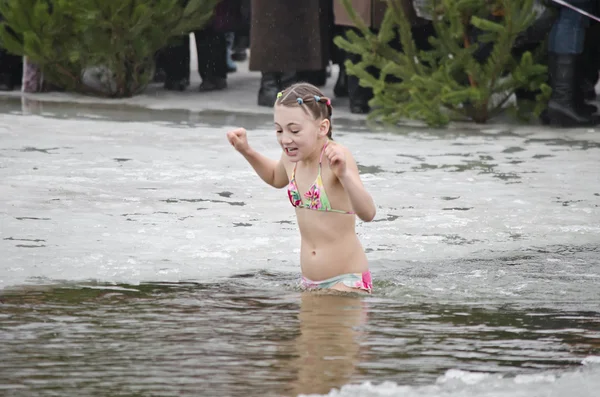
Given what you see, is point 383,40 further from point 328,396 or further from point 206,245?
point 328,396

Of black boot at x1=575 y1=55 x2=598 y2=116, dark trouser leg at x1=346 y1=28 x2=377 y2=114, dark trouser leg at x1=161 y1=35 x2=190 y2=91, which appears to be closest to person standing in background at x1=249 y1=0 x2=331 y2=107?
dark trouser leg at x1=346 y1=28 x2=377 y2=114

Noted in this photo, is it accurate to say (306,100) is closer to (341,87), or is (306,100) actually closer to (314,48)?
(314,48)

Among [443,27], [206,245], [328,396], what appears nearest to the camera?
[328,396]

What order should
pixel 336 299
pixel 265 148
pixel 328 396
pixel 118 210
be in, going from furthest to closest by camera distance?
pixel 265 148, pixel 118 210, pixel 336 299, pixel 328 396

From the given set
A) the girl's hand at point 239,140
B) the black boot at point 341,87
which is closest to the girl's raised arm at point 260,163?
the girl's hand at point 239,140

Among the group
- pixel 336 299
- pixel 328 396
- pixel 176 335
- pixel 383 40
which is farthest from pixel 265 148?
pixel 328 396

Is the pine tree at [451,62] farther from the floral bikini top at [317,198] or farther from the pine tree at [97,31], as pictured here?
the floral bikini top at [317,198]

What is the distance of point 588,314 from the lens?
4379 mm

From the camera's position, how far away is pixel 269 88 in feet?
38.8

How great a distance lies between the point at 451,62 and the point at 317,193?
17.0 feet

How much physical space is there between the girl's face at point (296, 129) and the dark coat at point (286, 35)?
21.8ft

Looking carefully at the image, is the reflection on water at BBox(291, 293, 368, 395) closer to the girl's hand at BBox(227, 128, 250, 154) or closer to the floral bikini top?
A: the floral bikini top

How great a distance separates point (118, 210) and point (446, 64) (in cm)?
413

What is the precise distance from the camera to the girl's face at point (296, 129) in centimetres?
475
